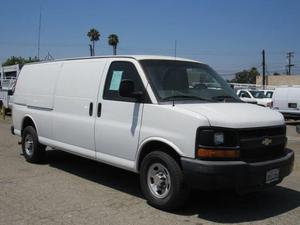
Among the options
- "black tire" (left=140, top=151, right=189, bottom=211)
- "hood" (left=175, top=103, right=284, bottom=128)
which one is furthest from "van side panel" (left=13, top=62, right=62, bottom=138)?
"hood" (left=175, top=103, right=284, bottom=128)

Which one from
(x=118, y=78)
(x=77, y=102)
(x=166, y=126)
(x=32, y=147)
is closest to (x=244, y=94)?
(x=32, y=147)

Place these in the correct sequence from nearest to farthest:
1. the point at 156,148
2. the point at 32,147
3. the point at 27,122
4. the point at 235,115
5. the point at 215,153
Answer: the point at 215,153
the point at 235,115
the point at 156,148
the point at 32,147
the point at 27,122

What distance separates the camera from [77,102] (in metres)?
7.68

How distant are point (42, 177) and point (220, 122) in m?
3.76

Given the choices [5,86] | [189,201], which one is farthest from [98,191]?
[5,86]

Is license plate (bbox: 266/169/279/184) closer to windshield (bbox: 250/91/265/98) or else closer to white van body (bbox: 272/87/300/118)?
white van body (bbox: 272/87/300/118)

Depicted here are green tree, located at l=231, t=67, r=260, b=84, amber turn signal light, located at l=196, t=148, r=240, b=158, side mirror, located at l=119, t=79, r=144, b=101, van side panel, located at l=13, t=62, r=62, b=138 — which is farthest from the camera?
green tree, located at l=231, t=67, r=260, b=84

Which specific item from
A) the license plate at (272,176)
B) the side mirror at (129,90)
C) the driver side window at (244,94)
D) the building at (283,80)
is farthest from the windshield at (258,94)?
the building at (283,80)

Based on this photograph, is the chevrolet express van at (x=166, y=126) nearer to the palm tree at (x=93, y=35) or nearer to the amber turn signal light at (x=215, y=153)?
the amber turn signal light at (x=215, y=153)

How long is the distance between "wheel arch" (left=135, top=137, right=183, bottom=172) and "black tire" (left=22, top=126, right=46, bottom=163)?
10.8ft

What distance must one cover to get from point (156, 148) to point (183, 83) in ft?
3.49

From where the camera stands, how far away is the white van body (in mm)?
21875

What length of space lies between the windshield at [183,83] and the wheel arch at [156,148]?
586 mm

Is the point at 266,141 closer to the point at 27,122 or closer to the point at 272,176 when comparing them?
the point at 272,176
